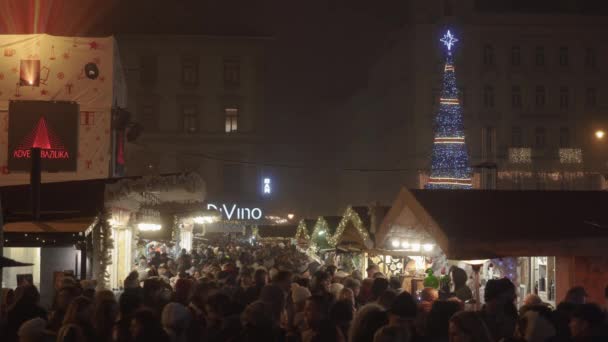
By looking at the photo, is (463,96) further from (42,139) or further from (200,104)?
(42,139)

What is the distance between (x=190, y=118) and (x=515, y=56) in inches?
916

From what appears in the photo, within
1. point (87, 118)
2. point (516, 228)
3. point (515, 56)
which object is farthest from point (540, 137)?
point (516, 228)

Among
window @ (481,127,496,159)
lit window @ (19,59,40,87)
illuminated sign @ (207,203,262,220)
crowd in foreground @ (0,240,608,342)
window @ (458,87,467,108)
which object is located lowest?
crowd in foreground @ (0,240,608,342)

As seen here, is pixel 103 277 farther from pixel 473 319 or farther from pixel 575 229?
pixel 473 319

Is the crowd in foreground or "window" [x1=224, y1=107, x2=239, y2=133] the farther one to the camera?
"window" [x1=224, y1=107, x2=239, y2=133]

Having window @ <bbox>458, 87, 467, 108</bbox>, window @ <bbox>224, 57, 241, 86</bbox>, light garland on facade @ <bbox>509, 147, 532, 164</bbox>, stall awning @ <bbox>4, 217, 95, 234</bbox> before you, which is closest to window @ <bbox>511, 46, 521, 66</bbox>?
window @ <bbox>458, 87, 467, 108</bbox>

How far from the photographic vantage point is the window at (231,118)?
6038 cm

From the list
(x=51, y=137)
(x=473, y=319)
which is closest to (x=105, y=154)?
(x=51, y=137)

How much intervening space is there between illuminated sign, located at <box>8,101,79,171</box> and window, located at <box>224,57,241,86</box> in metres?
Answer: 39.5

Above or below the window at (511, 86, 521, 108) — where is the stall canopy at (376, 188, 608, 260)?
below

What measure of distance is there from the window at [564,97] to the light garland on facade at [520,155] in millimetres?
4755

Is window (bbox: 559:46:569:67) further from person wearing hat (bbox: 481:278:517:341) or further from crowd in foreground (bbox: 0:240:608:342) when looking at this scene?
person wearing hat (bbox: 481:278:517:341)

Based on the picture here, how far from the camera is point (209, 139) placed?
199 feet

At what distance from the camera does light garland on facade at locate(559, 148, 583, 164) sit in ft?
186
